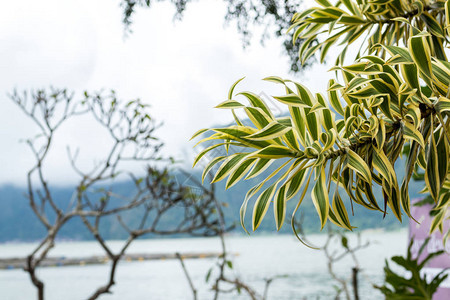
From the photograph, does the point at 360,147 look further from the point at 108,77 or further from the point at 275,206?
the point at 108,77

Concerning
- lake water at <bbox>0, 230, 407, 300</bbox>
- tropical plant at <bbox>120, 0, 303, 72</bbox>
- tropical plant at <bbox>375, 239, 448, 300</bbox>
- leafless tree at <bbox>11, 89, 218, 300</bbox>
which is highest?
tropical plant at <bbox>120, 0, 303, 72</bbox>

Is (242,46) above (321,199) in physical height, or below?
above

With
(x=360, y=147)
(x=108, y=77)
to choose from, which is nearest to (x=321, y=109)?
(x=360, y=147)

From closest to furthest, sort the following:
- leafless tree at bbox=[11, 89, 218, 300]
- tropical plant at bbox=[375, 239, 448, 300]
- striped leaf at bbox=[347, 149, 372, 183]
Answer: striped leaf at bbox=[347, 149, 372, 183], tropical plant at bbox=[375, 239, 448, 300], leafless tree at bbox=[11, 89, 218, 300]

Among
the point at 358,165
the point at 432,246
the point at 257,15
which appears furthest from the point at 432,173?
the point at 257,15

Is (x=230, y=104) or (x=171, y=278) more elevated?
(x=230, y=104)

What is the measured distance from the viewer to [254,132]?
83 centimetres

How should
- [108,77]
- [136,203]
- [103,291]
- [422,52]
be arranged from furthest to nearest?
[108,77], [136,203], [103,291], [422,52]

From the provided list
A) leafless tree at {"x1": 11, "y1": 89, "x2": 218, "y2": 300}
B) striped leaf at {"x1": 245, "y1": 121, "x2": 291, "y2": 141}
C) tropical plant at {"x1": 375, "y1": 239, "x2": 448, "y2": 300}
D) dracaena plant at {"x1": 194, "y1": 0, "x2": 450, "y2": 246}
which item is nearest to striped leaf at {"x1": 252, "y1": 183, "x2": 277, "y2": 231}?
dracaena plant at {"x1": 194, "y1": 0, "x2": 450, "y2": 246}

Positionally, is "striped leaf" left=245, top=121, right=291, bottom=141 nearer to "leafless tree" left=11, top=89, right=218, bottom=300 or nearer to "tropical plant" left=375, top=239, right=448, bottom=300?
"tropical plant" left=375, top=239, right=448, bottom=300

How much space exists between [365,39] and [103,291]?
174 centimetres

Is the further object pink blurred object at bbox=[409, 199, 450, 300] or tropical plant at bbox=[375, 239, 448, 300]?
pink blurred object at bbox=[409, 199, 450, 300]

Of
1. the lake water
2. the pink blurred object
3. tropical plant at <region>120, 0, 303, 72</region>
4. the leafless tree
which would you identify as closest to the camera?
the pink blurred object

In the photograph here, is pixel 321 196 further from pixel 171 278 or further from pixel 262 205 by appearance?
pixel 171 278
